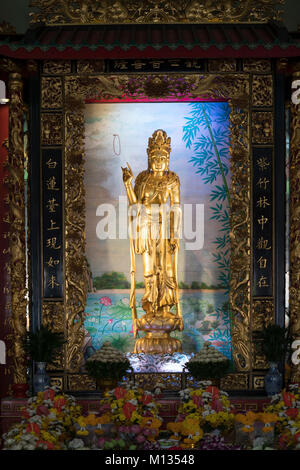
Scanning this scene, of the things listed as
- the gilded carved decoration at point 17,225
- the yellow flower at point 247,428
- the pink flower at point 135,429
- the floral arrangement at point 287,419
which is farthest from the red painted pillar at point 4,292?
the yellow flower at point 247,428

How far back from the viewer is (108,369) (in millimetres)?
6195

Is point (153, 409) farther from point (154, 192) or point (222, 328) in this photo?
point (154, 192)

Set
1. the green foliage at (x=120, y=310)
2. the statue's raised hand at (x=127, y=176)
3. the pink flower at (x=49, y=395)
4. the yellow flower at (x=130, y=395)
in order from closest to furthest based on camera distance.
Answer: the yellow flower at (x=130, y=395), the pink flower at (x=49, y=395), the statue's raised hand at (x=127, y=176), the green foliage at (x=120, y=310)

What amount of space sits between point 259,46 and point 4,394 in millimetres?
4135

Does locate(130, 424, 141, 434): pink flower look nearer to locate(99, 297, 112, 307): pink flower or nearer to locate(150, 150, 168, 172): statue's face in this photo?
locate(99, 297, 112, 307): pink flower

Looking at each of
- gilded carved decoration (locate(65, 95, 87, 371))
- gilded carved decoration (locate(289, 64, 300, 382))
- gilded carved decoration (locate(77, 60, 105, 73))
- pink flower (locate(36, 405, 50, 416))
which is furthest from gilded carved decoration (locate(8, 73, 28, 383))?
gilded carved decoration (locate(289, 64, 300, 382))

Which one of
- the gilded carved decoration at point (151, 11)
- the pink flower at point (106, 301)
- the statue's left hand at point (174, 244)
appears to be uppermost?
the gilded carved decoration at point (151, 11)

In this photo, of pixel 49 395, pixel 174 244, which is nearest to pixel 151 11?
pixel 174 244

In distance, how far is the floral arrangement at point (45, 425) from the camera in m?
4.66

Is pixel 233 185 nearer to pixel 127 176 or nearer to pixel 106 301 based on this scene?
pixel 127 176

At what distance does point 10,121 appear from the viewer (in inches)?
255

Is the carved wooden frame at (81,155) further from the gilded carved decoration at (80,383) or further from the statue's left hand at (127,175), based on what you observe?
the statue's left hand at (127,175)

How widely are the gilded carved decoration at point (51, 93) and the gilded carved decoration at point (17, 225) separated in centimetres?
23
